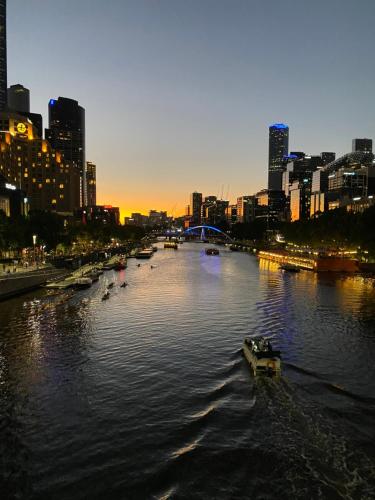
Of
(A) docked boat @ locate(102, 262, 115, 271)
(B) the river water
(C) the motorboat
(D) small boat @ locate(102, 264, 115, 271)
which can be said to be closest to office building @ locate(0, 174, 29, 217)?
(A) docked boat @ locate(102, 262, 115, 271)

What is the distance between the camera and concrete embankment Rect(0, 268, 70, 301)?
60000 millimetres

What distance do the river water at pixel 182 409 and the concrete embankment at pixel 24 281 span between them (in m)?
11.8

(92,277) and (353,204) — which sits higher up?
(353,204)

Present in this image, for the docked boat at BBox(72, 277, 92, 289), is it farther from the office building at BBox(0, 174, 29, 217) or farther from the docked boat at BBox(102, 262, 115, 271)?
the office building at BBox(0, 174, 29, 217)

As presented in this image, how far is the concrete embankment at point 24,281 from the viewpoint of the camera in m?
60.0

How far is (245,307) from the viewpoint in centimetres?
5588

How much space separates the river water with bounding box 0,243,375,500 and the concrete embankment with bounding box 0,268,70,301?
38.6 ft

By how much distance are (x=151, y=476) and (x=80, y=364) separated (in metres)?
15.3

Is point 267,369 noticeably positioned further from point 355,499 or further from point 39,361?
point 39,361

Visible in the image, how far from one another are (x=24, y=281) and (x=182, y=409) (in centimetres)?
4921

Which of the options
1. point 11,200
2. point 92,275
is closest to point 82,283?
point 92,275

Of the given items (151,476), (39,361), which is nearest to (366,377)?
(151,476)

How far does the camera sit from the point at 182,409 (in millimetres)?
24062

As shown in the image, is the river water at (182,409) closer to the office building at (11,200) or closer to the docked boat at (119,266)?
the docked boat at (119,266)
